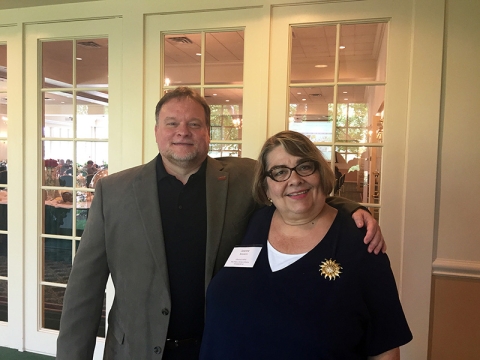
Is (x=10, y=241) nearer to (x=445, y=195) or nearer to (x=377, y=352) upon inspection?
(x=377, y=352)

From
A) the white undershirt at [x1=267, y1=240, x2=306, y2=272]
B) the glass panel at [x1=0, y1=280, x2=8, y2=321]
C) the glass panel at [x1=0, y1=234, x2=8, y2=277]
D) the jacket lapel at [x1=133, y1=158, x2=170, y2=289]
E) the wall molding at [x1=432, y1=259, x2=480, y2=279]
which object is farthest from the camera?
the glass panel at [x1=0, y1=280, x2=8, y2=321]

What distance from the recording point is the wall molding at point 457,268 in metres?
2.22

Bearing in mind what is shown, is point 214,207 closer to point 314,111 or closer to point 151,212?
point 151,212

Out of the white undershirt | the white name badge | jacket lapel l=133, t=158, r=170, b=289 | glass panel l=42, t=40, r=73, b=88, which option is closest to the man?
jacket lapel l=133, t=158, r=170, b=289

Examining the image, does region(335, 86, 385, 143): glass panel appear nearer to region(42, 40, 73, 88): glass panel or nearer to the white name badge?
the white name badge

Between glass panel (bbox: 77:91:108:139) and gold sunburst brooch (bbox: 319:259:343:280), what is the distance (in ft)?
7.29

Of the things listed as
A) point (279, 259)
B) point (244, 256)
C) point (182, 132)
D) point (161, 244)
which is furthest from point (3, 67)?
point (279, 259)

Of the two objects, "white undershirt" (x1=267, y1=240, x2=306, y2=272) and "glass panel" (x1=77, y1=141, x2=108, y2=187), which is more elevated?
"glass panel" (x1=77, y1=141, x2=108, y2=187)

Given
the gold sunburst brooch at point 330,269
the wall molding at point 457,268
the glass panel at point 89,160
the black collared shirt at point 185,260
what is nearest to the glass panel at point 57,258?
the glass panel at point 89,160

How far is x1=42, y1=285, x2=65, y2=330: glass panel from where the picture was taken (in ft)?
10.1

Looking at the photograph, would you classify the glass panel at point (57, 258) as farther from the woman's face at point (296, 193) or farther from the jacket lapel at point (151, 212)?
the woman's face at point (296, 193)

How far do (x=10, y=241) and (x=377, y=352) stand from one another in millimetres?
2972

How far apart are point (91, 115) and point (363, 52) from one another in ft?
6.81

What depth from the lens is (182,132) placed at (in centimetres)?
150
